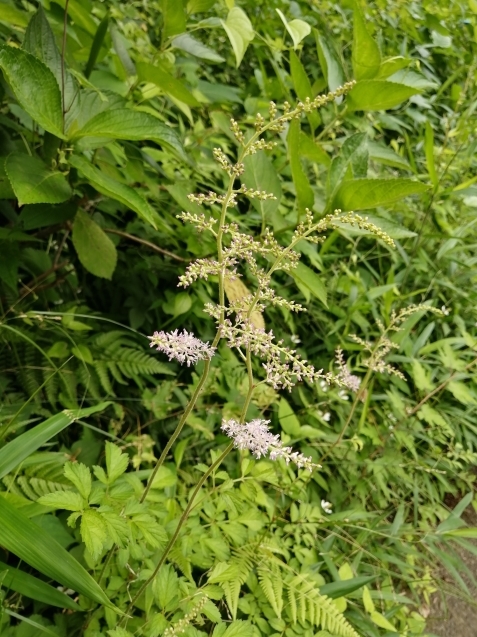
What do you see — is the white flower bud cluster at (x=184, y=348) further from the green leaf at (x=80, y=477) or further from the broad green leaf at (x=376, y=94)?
the broad green leaf at (x=376, y=94)

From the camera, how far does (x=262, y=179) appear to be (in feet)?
4.58

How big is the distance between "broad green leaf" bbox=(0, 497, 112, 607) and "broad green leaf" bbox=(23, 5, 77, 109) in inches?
31.3

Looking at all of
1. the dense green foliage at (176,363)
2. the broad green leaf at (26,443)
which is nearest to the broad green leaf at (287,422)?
the dense green foliage at (176,363)

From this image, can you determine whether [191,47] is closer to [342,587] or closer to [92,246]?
[92,246]

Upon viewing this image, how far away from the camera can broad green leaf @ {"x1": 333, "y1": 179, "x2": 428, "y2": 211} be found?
3.41 ft

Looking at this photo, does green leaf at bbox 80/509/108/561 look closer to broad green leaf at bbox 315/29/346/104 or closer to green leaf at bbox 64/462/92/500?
green leaf at bbox 64/462/92/500

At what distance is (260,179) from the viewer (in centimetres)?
139

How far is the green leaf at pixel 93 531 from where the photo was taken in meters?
0.74

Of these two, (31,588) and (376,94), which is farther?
(376,94)

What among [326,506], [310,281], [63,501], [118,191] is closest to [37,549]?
[63,501]

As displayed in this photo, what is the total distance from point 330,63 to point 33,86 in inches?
35.4

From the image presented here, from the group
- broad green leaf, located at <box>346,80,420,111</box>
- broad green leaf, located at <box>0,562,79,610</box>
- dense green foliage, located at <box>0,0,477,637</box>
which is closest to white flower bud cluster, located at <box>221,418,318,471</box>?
dense green foliage, located at <box>0,0,477,637</box>

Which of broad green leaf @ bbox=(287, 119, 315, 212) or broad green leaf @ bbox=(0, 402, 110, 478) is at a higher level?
broad green leaf @ bbox=(287, 119, 315, 212)

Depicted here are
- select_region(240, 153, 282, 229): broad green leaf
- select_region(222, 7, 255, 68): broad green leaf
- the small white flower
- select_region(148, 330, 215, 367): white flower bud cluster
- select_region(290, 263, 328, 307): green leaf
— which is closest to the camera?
select_region(148, 330, 215, 367): white flower bud cluster
